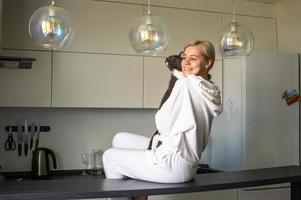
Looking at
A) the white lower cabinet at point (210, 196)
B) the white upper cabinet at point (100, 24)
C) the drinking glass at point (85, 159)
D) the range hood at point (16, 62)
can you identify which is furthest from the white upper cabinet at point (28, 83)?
the white lower cabinet at point (210, 196)

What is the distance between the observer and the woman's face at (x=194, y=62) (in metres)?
2.09

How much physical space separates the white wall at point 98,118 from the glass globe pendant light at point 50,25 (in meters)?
1.21

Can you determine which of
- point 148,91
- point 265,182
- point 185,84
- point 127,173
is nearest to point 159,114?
point 185,84

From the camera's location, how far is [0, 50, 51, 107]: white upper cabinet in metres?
3.05

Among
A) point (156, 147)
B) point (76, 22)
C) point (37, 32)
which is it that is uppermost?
point (76, 22)

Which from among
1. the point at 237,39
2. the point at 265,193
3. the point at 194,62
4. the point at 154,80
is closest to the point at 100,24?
the point at 154,80

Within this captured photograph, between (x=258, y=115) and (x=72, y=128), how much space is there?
1555 mm

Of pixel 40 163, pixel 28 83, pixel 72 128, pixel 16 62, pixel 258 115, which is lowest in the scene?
pixel 40 163

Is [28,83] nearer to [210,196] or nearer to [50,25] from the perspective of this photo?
[50,25]

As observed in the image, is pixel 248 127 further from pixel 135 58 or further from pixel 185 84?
pixel 185 84

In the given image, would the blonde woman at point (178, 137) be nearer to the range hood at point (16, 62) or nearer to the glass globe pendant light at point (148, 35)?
the glass globe pendant light at point (148, 35)

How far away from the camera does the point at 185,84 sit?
6.43ft

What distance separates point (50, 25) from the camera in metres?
2.04

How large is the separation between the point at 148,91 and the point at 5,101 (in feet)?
3.63
